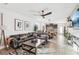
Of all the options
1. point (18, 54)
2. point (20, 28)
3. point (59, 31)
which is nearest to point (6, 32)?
point (20, 28)

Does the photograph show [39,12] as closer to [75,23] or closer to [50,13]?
[50,13]

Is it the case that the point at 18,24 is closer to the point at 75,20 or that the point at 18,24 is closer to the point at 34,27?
the point at 34,27

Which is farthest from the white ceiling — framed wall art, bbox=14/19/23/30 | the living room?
framed wall art, bbox=14/19/23/30

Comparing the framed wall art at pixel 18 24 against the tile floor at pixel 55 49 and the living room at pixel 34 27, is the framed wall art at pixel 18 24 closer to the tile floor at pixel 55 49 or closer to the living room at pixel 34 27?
the living room at pixel 34 27

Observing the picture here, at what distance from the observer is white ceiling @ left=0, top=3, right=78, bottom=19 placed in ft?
8.57

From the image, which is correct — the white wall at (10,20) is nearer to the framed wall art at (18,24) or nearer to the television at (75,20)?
the framed wall art at (18,24)

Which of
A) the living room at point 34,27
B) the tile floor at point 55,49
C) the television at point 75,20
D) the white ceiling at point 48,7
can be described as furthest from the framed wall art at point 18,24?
the television at point 75,20

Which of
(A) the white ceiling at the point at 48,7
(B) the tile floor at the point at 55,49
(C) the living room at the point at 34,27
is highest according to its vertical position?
(A) the white ceiling at the point at 48,7

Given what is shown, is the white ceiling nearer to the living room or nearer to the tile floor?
the living room

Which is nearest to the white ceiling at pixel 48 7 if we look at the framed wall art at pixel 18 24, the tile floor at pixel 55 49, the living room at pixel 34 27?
the living room at pixel 34 27

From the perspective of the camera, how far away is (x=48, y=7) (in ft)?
8.64

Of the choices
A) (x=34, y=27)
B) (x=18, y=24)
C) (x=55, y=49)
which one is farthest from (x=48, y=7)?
(x=55, y=49)

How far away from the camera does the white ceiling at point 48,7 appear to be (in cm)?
261

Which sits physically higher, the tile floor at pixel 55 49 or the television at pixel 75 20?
the television at pixel 75 20
